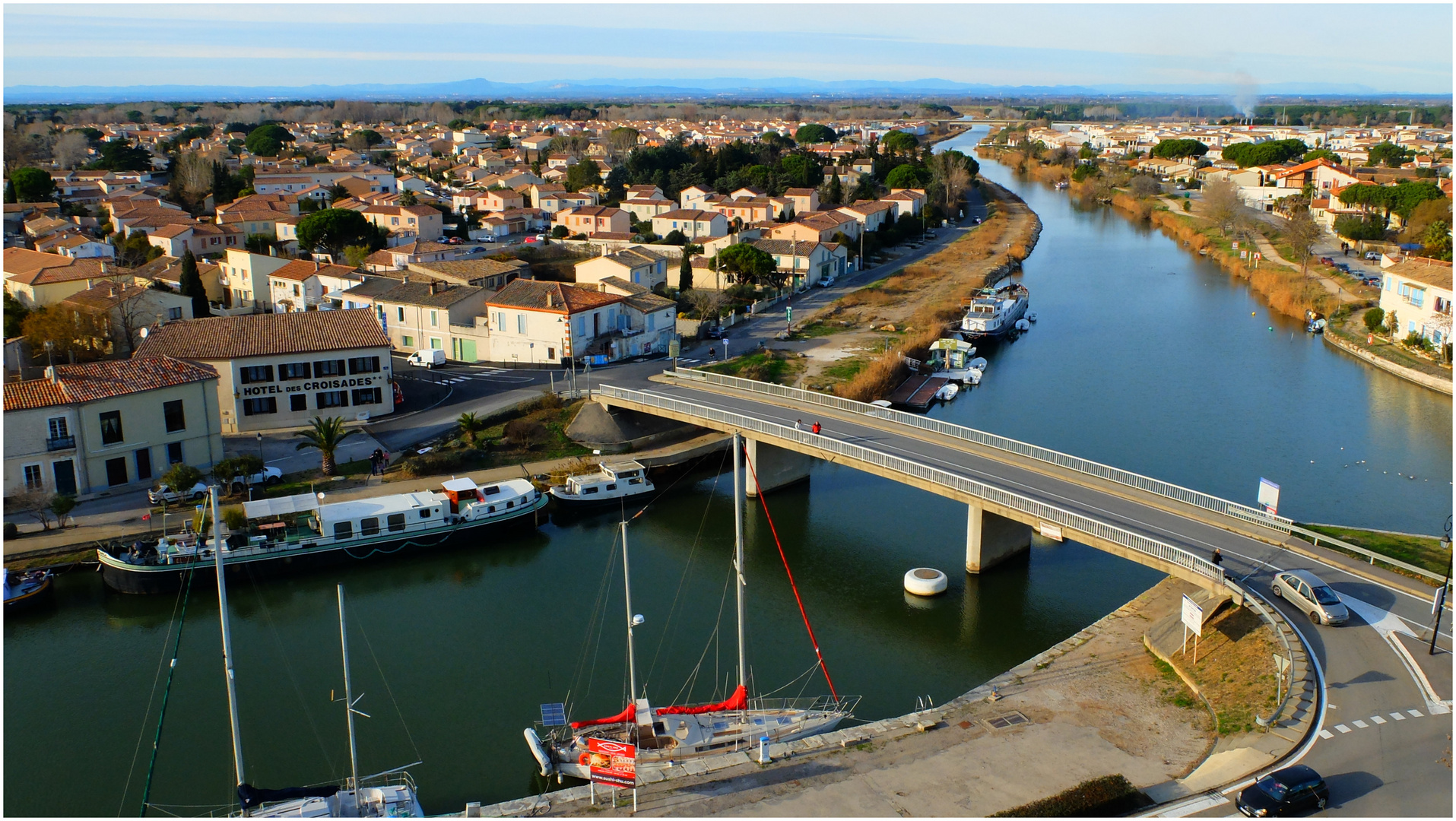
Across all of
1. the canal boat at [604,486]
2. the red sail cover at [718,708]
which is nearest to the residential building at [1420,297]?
the canal boat at [604,486]

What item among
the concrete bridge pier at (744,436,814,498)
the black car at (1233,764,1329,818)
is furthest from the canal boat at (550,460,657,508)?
the black car at (1233,764,1329,818)

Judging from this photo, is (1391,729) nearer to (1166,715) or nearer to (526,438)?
(1166,715)

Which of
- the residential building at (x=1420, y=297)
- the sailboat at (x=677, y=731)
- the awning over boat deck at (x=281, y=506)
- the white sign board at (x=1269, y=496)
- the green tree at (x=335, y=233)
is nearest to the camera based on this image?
the sailboat at (x=677, y=731)

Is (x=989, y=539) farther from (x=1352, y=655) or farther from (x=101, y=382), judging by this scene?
(x=101, y=382)

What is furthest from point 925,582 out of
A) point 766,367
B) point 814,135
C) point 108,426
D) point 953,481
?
point 814,135

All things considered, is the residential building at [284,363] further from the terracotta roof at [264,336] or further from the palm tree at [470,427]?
the palm tree at [470,427]

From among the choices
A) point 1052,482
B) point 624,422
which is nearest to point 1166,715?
point 1052,482
